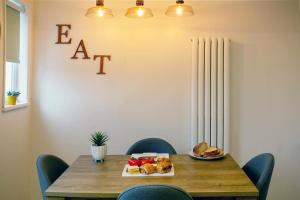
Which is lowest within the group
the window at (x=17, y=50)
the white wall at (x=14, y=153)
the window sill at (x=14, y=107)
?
the white wall at (x=14, y=153)

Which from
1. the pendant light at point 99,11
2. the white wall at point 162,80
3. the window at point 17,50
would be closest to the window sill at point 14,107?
the window at point 17,50

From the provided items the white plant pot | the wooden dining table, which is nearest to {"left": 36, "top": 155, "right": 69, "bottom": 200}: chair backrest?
the wooden dining table

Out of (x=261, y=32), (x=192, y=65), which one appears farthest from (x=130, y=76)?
(x=261, y=32)

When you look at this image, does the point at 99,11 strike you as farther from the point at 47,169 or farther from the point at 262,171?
the point at 262,171

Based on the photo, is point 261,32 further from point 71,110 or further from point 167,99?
point 71,110

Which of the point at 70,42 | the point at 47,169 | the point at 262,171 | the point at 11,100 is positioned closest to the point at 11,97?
the point at 11,100

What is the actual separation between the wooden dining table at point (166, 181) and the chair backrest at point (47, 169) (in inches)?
5.3

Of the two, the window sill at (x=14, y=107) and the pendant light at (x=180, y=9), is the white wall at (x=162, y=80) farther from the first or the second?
the pendant light at (x=180, y=9)

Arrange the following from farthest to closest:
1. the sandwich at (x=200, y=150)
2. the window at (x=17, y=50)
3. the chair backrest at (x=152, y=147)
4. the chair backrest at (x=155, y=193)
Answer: the window at (x=17, y=50), the chair backrest at (x=152, y=147), the sandwich at (x=200, y=150), the chair backrest at (x=155, y=193)

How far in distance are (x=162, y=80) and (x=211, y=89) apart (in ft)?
1.77

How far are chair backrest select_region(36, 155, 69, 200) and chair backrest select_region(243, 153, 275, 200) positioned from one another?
4.62 feet

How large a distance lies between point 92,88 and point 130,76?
444 mm

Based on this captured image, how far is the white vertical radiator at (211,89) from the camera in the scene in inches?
128

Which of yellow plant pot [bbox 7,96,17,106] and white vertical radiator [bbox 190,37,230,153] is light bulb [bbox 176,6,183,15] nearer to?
white vertical radiator [bbox 190,37,230,153]
